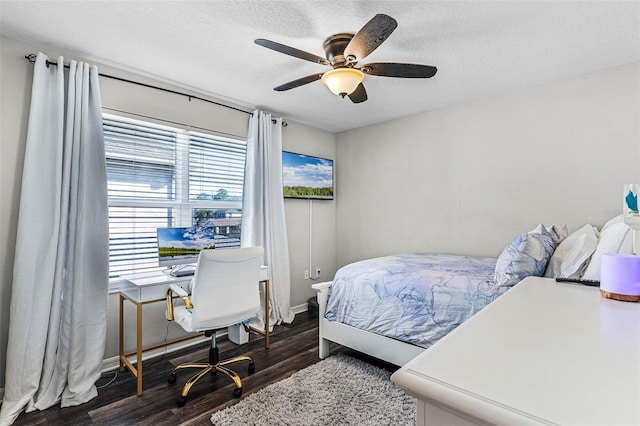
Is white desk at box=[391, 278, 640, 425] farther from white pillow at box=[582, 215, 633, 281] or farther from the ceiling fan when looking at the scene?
the ceiling fan

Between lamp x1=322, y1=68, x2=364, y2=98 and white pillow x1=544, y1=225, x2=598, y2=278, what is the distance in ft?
5.54

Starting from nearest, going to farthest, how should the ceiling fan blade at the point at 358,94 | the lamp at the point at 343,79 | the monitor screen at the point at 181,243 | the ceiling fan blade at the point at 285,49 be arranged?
the ceiling fan blade at the point at 285,49 < the lamp at the point at 343,79 < the ceiling fan blade at the point at 358,94 < the monitor screen at the point at 181,243

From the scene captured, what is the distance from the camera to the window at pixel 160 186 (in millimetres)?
2691

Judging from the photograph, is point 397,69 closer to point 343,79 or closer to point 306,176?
point 343,79

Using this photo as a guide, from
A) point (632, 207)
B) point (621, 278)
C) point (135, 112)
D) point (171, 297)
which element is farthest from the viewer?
point (135, 112)

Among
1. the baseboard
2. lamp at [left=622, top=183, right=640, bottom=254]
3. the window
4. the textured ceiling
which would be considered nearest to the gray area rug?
the baseboard

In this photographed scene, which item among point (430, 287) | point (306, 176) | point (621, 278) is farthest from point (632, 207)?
point (306, 176)

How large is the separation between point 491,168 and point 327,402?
2.67 m

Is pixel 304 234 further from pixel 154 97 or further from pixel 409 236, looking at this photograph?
pixel 154 97

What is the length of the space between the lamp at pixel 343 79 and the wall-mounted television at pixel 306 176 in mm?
1885

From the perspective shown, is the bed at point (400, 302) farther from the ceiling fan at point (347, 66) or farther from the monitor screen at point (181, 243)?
the ceiling fan at point (347, 66)

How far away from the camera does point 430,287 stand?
2.21 metres

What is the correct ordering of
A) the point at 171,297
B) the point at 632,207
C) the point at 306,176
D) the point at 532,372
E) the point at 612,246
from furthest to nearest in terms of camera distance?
the point at 306,176 → the point at 171,297 → the point at 612,246 → the point at 632,207 → the point at 532,372

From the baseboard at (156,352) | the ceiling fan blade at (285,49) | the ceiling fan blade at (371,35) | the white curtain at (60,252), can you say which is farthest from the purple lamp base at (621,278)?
the baseboard at (156,352)
